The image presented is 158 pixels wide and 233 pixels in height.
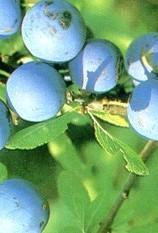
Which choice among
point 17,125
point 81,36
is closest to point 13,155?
point 17,125

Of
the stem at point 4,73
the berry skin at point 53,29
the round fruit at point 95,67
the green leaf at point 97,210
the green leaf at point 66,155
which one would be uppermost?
the berry skin at point 53,29

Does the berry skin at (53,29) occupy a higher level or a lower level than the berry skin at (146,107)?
higher

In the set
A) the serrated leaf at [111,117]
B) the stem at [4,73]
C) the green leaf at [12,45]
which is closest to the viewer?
the serrated leaf at [111,117]

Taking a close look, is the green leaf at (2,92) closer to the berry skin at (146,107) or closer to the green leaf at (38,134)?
the green leaf at (38,134)

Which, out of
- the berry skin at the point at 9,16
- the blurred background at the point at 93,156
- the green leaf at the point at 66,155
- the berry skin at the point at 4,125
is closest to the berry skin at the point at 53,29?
the berry skin at the point at 9,16

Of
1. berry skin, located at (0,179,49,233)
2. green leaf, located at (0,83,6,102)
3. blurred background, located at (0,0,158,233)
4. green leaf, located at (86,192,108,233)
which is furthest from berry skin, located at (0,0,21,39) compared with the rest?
green leaf, located at (86,192,108,233)

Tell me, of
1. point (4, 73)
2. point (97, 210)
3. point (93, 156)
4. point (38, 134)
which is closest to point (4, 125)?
point (38, 134)

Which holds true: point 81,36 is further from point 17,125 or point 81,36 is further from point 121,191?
point 121,191
